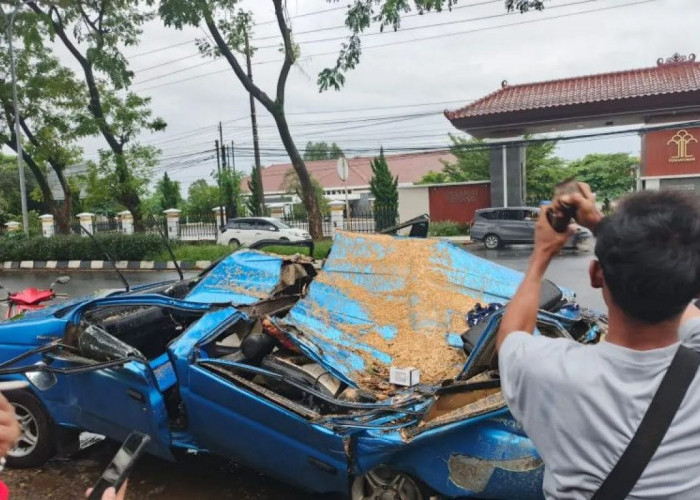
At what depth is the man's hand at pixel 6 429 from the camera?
1.14 m

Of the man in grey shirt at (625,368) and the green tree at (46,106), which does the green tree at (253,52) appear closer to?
the green tree at (46,106)

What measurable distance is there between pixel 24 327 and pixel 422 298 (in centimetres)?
257

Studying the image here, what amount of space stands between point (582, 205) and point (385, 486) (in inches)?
74.3

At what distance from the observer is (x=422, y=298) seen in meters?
3.42

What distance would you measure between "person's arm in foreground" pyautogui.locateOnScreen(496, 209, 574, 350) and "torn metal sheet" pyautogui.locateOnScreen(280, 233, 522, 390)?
1.71 metres

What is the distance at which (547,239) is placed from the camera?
1.33 meters

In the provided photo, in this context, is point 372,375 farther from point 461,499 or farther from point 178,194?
point 178,194

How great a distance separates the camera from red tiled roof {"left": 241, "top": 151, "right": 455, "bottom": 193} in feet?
204

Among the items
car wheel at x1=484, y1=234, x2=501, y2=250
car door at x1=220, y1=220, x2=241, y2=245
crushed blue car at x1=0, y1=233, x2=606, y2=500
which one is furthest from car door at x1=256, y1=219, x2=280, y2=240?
crushed blue car at x1=0, y1=233, x2=606, y2=500

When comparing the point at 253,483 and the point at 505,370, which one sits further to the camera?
the point at 253,483

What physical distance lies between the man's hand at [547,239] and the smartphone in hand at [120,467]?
3.22ft

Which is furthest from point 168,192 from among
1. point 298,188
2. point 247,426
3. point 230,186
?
point 247,426

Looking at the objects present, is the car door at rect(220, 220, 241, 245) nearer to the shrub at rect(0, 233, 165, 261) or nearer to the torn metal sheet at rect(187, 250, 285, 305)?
the shrub at rect(0, 233, 165, 261)

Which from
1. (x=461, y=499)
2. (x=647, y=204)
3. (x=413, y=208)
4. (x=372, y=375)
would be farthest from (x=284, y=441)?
(x=413, y=208)
